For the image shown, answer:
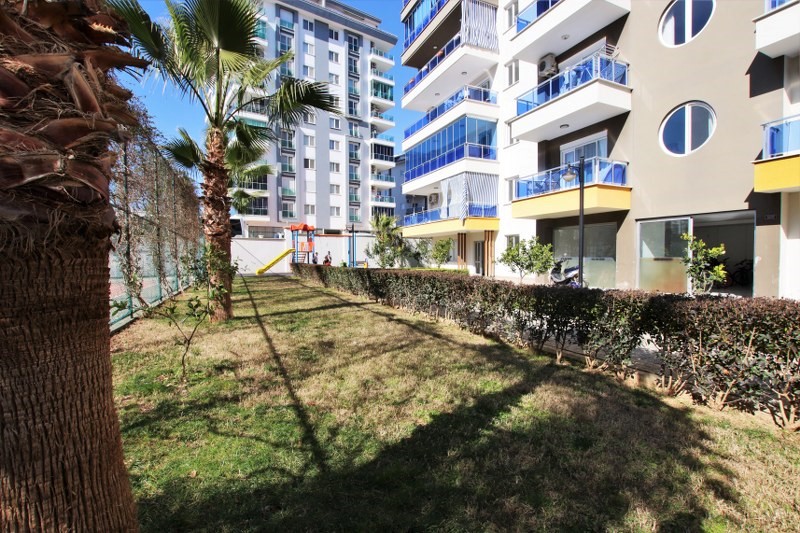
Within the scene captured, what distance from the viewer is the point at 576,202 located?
12.7m

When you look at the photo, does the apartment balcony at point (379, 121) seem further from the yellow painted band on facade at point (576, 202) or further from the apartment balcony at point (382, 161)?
the yellow painted band on facade at point (576, 202)

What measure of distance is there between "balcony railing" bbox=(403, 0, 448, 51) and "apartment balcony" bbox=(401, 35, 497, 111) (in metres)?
2.31

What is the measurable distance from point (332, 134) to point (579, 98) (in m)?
37.7

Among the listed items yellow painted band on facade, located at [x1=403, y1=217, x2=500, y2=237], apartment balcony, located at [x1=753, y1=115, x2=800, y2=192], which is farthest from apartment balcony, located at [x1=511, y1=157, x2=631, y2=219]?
yellow painted band on facade, located at [x1=403, y1=217, x2=500, y2=237]

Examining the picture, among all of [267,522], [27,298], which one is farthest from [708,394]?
[27,298]

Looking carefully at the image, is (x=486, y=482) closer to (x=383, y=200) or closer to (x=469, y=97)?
(x=469, y=97)

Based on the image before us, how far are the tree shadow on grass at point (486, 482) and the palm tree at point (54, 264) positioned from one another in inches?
44.7

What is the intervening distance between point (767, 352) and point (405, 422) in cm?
331

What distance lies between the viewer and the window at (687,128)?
1042 cm

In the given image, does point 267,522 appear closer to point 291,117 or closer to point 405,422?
point 405,422

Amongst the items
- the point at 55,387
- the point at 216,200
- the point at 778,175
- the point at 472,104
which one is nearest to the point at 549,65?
the point at 472,104

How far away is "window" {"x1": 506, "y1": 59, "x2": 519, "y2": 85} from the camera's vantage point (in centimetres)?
1892

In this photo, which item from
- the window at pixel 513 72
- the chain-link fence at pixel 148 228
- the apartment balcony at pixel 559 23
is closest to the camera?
the chain-link fence at pixel 148 228

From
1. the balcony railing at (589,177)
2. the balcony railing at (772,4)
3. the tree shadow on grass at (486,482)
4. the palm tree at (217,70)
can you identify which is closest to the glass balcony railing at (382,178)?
the balcony railing at (589,177)
